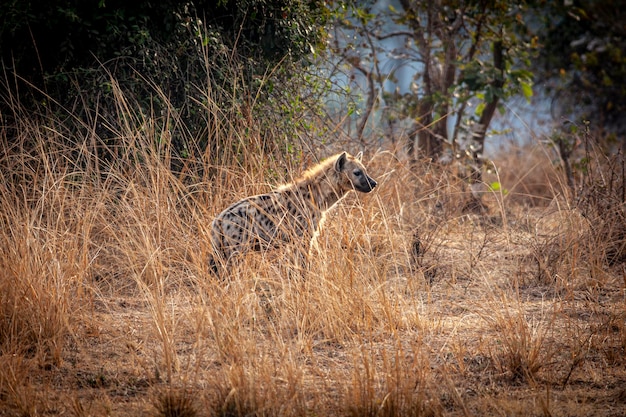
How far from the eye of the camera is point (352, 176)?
22.0 feet

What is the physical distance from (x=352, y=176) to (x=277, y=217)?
3.69 ft

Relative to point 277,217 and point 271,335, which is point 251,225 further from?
point 271,335

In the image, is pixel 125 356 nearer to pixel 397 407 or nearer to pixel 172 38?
pixel 397 407

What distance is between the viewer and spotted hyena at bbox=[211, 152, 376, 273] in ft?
18.9

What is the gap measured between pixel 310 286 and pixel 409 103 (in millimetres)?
6156

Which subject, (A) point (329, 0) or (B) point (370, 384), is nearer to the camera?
(B) point (370, 384)

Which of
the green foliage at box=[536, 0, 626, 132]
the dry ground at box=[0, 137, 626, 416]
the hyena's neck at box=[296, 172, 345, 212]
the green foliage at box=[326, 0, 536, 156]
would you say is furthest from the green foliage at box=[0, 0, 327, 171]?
the green foliage at box=[536, 0, 626, 132]

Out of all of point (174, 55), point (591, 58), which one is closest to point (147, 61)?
point (174, 55)

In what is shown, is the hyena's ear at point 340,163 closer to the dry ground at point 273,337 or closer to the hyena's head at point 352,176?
the hyena's head at point 352,176

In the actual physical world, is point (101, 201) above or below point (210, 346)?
above

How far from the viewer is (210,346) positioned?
4.67 m

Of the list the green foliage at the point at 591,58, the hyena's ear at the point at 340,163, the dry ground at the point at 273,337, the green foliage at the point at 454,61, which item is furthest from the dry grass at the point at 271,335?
the green foliage at the point at 591,58

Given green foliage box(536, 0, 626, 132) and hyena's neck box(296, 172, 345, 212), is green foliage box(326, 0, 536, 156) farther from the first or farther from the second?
green foliage box(536, 0, 626, 132)

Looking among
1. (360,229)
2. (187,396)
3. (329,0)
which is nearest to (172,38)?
(329,0)
